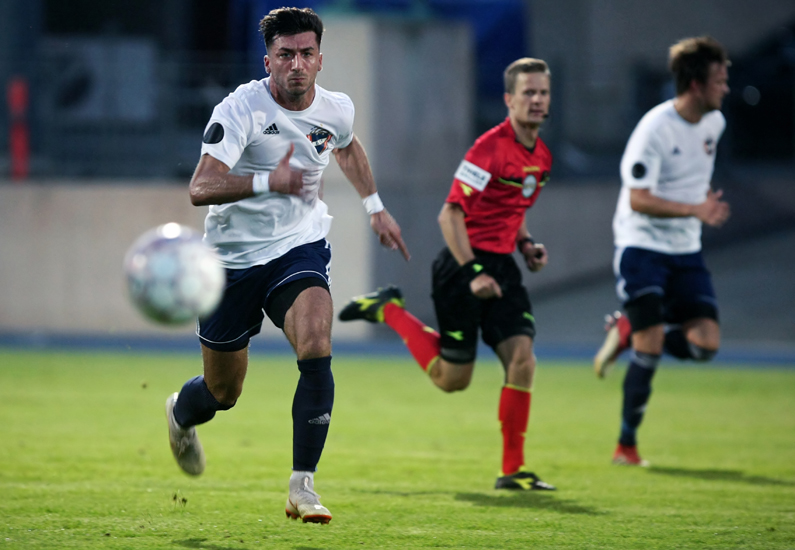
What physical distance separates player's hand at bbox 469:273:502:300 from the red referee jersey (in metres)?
0.47

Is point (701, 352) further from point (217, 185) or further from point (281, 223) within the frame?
point (217, 185)

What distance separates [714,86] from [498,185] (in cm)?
177

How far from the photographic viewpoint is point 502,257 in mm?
6996

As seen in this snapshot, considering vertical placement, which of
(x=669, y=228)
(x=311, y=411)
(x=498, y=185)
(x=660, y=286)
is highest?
(x=498, y=185)

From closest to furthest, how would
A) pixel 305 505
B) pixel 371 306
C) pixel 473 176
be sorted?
pixel 305 505, pixel 473 176, pixel 371 306

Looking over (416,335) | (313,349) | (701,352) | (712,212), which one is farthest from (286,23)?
(701,352)

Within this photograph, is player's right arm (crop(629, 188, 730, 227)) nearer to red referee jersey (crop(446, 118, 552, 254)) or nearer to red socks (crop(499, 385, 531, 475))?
red referee jersey (crop(446, 118, 552, 254))

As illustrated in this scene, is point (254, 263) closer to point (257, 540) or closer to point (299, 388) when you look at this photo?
point (299, 388)

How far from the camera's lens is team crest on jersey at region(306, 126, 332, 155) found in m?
5.64

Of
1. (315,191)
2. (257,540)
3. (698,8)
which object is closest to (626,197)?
(315,191)

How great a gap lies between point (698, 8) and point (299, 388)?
17027mm

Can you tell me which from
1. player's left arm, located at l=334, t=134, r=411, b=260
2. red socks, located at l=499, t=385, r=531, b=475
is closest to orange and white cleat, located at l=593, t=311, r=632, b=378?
red socks, located at l=499, t=385, r=531, b=475

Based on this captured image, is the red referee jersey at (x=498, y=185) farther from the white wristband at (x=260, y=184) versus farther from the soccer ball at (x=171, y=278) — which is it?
the soccer ball at (x=171, y=278)

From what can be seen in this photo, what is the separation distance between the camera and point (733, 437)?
8.77 m
